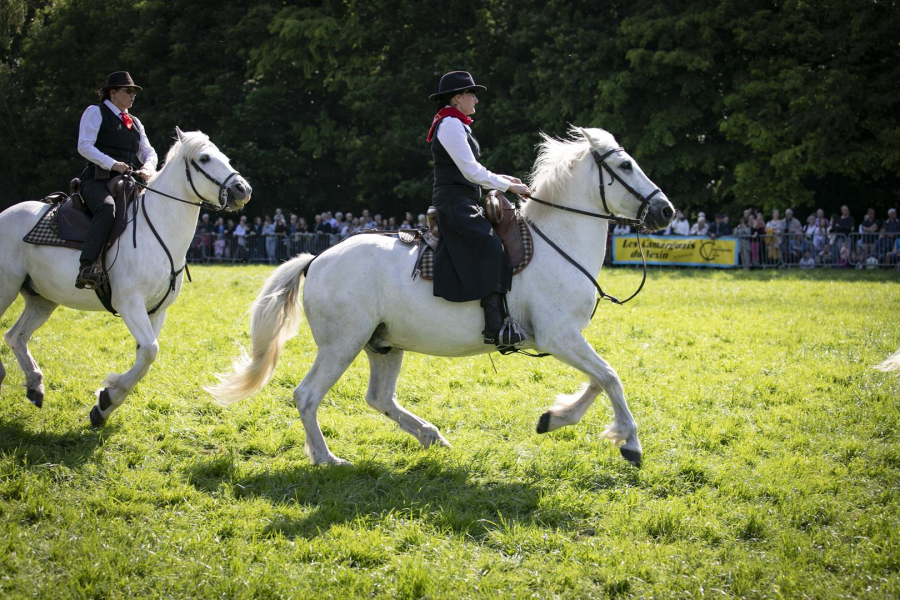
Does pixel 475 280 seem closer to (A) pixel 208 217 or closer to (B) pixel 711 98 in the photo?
(B) pixel 711 98

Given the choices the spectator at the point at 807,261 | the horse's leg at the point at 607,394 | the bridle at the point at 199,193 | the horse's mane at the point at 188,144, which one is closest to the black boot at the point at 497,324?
the horse's leg at the point at 607,394

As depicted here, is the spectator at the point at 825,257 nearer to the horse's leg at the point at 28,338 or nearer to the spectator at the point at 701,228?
the spectator at the point at 701,228

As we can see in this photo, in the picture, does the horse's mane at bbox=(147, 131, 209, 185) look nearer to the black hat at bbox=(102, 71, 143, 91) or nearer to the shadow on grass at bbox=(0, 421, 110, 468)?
the black hat at bbox=(102, 71, 143, 91)

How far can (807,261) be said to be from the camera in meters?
26.2

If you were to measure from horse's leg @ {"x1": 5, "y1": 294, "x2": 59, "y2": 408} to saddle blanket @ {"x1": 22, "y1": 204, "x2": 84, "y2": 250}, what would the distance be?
36.0 inches

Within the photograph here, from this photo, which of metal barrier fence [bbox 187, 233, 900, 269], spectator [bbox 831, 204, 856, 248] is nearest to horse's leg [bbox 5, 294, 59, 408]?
metal barrier fence [bbox 187, 233, 900, 269]

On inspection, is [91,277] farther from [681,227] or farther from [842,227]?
[842,227]

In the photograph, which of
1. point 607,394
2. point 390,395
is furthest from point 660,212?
point 390,395

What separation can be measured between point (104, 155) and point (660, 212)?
18.6 feet

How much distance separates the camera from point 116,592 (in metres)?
4.71

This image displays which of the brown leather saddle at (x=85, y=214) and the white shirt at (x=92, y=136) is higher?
the white shirt at (x=92, y=136)

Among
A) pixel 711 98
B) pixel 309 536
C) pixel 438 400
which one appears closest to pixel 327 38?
pixel 711 98

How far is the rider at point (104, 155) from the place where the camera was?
26.7 ft

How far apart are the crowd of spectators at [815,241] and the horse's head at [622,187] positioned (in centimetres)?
2016
